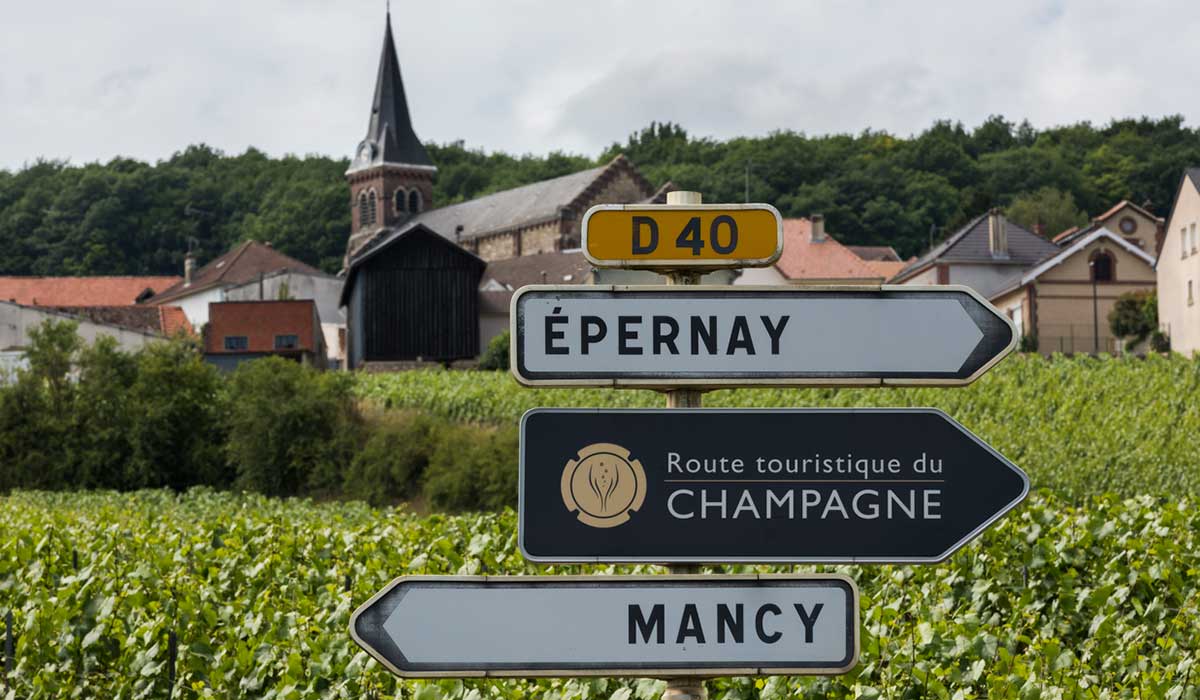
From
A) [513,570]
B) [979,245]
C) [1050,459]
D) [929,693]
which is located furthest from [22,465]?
[929,693]

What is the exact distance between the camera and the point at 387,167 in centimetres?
9944

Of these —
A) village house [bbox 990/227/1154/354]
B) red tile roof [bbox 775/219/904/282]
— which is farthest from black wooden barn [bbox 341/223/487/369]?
village house [bbox 990/227/1154/354]

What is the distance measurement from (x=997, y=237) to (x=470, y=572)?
174 feet

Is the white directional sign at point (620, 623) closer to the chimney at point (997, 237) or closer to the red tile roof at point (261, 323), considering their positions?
the chimney at point (997, 237)

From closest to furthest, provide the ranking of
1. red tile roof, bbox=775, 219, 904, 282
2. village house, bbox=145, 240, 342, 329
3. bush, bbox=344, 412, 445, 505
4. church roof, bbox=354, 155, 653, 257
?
bush, bbox=344, 412, 445, 505 → red tile roof, bbox=775, 219, 904, 282 → village house, bbox=145, 240, 342, 329 → church roof, bbox=354, 155, 653, 257

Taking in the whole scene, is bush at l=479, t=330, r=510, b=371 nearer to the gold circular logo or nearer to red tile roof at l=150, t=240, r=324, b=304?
red tile roof at l=150, t=240, r=324, b=304

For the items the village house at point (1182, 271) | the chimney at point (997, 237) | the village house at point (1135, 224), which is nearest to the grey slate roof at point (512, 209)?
the village house at point (1135, 224)

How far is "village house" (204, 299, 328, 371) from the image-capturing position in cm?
6222

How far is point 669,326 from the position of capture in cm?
349

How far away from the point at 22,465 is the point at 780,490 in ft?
155

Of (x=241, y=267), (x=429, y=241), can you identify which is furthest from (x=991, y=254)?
(x=241, y=267)

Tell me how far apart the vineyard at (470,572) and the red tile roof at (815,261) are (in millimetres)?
55886

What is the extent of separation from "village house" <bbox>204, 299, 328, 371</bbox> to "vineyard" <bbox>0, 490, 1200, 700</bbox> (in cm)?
5037

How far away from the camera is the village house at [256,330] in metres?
62.2
